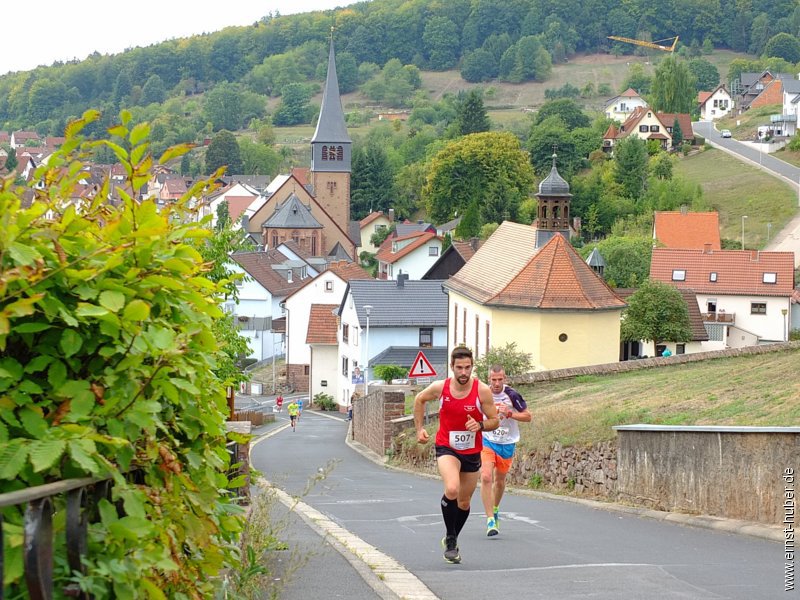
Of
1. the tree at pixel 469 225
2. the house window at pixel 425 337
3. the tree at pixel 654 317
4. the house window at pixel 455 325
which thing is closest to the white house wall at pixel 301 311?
the house window at pixel 425 337

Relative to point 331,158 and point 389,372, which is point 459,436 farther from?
point 331,158

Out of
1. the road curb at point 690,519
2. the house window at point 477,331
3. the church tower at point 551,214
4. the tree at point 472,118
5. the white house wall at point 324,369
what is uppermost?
the tree at point 472,118

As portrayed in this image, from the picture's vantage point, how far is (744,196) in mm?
105812

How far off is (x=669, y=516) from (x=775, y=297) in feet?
190

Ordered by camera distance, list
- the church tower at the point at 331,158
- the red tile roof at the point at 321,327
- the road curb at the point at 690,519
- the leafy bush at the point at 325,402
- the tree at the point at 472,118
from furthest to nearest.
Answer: the tree at the point at 472,118 < the church tower at the point at 331,158 < the red tile roof at the point at 321,327 < the leafy bush at the point at 325,402 < the road curb at the point at 690,519

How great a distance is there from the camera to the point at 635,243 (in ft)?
269

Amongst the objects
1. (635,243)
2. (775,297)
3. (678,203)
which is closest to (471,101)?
(678,203)

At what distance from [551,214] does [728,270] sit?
25037 mm

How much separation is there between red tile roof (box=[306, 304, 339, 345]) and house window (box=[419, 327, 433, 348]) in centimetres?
899

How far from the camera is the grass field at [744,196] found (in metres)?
96.3

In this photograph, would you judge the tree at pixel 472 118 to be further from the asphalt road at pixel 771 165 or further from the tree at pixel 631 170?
the tree at pixel 631 170

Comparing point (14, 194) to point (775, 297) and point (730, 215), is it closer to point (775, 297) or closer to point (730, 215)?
point (775, 297)

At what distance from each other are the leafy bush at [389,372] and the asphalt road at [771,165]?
34.9 m

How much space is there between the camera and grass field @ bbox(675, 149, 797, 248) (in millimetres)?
96312
